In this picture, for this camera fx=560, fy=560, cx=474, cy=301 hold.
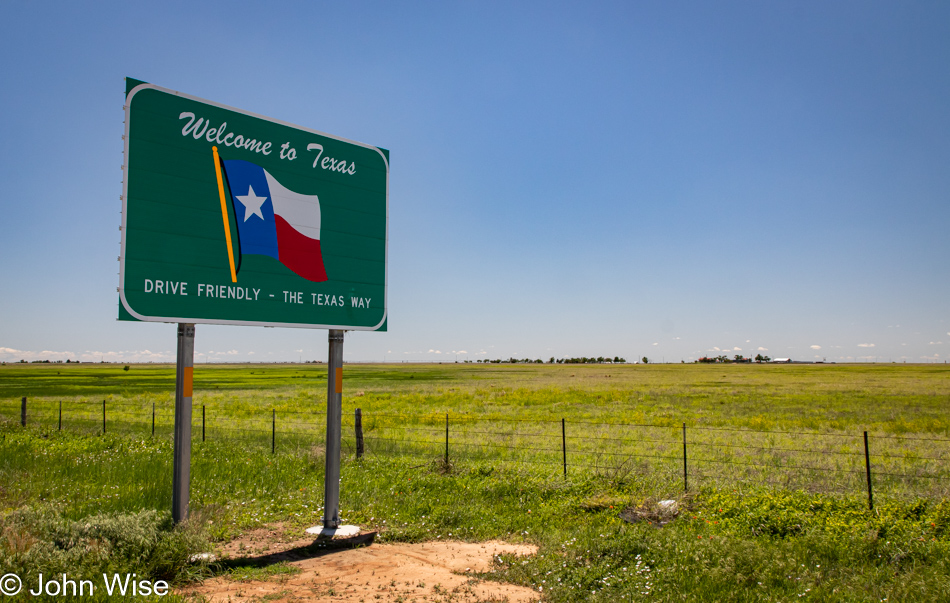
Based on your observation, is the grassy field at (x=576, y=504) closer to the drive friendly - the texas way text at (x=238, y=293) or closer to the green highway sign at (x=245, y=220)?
the drive friendly - the texas way text at (x=238, y=293)

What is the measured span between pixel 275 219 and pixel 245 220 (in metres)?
0.49

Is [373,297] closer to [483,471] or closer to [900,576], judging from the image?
[483,471]

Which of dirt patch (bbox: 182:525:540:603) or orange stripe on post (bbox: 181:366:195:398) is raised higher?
orange stripe on post (bbox: 181:366:195:398)

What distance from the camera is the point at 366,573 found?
7.01 metres

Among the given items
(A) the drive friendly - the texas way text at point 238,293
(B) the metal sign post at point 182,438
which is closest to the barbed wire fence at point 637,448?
(A) the drive friendly - the texas way text at point 238,293

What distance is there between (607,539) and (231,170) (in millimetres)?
7836

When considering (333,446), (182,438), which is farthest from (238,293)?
(333,446)

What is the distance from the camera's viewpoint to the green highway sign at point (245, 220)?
7672 millimetres

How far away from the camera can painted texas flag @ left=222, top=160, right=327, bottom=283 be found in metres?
8.66

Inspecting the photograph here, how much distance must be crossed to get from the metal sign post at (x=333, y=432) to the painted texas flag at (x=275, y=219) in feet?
A: 4.18
